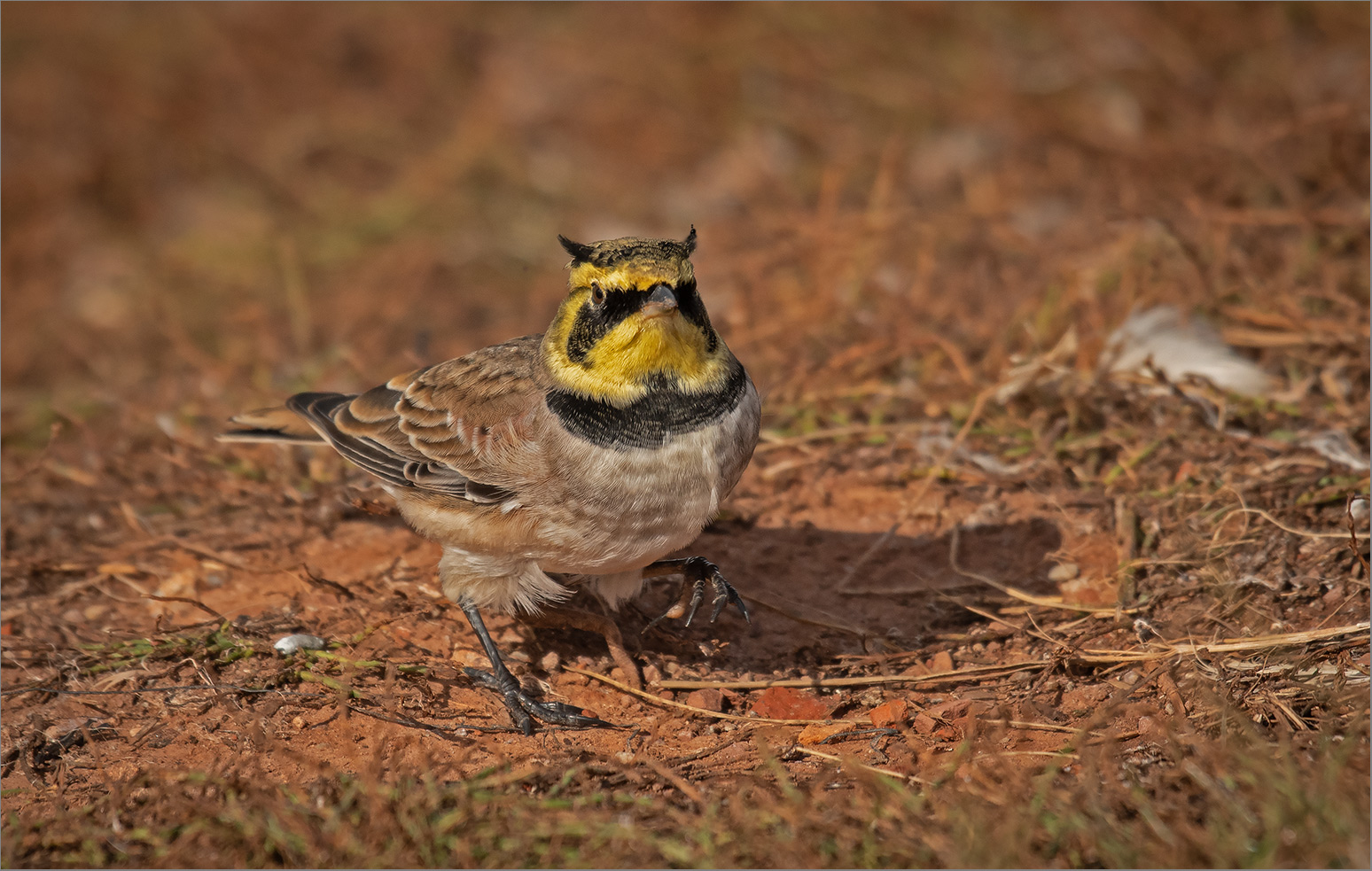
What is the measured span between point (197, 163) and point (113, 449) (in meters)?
5.49

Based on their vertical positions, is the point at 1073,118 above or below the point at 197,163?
below

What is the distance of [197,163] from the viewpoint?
11500 millimetres

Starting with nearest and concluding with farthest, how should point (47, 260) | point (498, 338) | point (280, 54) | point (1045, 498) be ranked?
point (1045, 498), point (498, 338), point (47, 260), point (280, 54)

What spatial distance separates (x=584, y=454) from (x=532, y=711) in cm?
106

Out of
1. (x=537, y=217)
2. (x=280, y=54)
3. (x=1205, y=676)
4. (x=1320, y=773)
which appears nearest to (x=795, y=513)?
(x=1205, y=676)

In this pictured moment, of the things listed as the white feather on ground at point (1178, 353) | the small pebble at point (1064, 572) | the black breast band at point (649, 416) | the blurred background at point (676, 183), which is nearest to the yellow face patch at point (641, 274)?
the black breast band at point (649, 416)

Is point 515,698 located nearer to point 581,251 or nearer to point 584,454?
point 584,454

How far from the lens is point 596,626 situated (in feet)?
16.3

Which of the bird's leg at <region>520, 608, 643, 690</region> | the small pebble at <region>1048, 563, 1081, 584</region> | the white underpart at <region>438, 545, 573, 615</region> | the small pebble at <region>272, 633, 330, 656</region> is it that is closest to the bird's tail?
the small pebble at <region>272, 633, 330, 656</region>

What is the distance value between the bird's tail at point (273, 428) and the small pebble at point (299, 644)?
1.03 metres

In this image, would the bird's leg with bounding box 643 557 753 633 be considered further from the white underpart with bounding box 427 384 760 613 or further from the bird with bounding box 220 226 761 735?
the white underpart with bounding box 427 384 760 613

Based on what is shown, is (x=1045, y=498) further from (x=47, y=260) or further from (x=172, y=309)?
(x=47, y=260)

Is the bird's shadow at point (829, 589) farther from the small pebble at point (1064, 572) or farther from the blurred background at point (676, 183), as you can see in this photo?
the blurred background at point (676, 183)

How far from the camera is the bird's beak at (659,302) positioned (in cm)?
407
